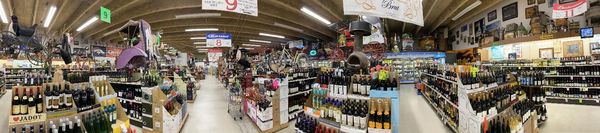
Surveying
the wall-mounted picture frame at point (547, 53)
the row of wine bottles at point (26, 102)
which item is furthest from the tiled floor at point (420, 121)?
the row of wine bottles at point (26, 102)

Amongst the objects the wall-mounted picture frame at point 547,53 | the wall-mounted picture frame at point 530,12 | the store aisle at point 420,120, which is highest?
the wall-mounted picture frame at point 530,12

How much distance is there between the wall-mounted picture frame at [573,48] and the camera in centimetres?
802

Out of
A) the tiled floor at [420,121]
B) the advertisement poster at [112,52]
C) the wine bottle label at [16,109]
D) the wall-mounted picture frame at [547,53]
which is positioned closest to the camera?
the wine bottle label at [16,109]

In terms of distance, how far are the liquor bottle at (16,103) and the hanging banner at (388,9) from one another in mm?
3255

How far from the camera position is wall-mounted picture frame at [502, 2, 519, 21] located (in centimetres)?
1065

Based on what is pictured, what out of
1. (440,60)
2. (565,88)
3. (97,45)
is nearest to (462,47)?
(440,60)

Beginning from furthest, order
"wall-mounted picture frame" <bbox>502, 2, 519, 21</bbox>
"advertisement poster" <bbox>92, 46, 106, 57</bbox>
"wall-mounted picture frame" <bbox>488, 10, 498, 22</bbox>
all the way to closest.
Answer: "advertisement poster" <bbox>92, 46, 106, 57</bbox> < "wall-mounted picture frame" <bbox>488, 10, 498, 22</bbox> < "wall-mounted picture frame" <bbox>502, 2, 519, 21</bbox>

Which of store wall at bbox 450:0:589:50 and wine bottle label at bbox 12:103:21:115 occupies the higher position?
store wall at bbox 450:0:589:50

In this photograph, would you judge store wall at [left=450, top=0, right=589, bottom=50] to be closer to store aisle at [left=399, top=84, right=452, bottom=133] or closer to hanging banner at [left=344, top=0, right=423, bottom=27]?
store aisle at [left=399, top=84, right=452, bottom=133]

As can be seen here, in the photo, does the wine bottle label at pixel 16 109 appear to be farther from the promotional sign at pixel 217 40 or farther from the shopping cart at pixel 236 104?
the promotional sign at pixel 217 40

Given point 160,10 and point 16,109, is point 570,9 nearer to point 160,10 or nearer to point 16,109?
point 16,109

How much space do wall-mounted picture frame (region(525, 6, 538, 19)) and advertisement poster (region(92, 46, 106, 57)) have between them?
863 inches

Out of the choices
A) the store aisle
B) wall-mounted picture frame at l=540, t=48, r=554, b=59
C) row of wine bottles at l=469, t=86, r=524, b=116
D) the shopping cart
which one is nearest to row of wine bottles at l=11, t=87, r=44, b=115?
the shopping cart

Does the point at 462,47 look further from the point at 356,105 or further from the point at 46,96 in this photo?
the point at 46,96
